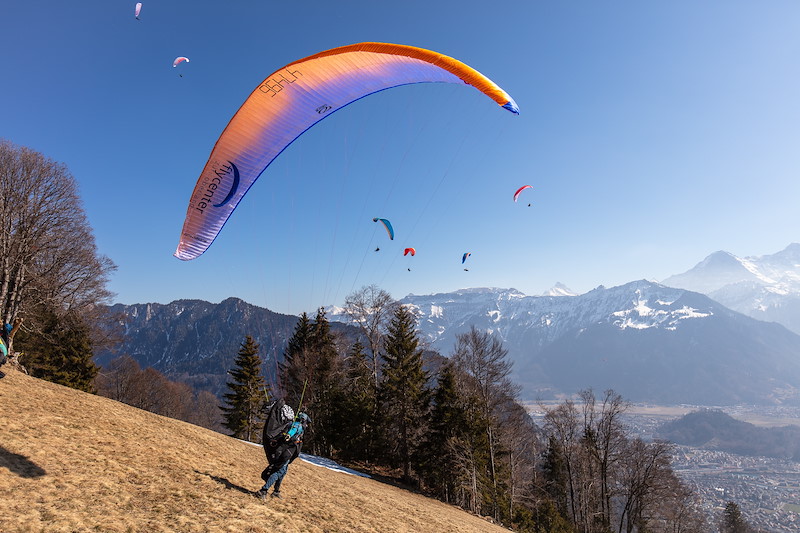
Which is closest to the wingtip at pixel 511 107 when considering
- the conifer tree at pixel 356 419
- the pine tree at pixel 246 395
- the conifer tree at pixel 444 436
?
the conifer tree at pixel 444 436

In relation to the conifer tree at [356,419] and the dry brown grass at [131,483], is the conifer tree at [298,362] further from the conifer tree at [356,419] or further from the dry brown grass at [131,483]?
the dry brown grass at [131,483]

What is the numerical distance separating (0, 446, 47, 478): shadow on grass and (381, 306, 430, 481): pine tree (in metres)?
18.2

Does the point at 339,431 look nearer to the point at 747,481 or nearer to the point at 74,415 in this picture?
the point at 74,415

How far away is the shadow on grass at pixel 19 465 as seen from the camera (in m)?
5.97

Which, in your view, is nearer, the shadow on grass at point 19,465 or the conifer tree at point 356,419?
the shadow on grass at point 19,465

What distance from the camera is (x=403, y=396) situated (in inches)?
915

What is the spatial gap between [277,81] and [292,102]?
63 centimetres

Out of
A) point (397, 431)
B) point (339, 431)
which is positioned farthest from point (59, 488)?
point (339, 431)

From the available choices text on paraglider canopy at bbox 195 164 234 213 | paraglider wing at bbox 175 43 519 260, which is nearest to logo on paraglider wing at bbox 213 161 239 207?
paraglider wing at bbox 175 43 519 260

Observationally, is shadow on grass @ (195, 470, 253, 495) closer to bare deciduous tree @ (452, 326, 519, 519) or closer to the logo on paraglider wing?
the logo on paraglider wing

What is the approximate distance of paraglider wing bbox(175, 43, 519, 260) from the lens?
9.68 meters

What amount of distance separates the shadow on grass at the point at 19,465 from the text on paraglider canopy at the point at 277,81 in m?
9.34

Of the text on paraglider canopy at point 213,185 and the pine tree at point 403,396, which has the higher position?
the text on paraglider canopy at point 213,185

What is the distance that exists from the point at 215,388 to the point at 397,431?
596ft
